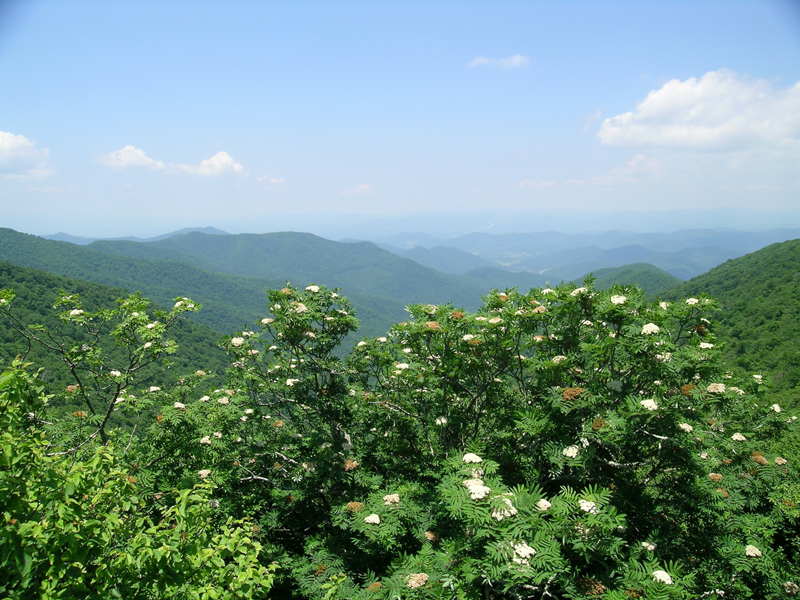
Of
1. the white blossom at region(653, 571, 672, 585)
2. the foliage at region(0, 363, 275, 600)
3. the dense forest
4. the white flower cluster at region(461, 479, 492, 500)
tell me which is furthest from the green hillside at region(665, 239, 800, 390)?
the foliage at region(0, 363, 275, 600)

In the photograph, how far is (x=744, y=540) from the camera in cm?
736

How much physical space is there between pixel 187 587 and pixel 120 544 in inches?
33.6

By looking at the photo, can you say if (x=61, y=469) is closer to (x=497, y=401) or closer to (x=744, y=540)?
(x=497, y=401)

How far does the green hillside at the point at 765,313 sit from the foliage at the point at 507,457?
20732 mm

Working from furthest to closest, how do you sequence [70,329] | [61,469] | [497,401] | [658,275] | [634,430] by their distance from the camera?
[658,275] < [70,329] < [497,401] < [634,430] < [61,469]

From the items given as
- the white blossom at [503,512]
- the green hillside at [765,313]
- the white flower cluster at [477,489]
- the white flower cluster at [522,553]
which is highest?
the white flower cluster at [477,489]

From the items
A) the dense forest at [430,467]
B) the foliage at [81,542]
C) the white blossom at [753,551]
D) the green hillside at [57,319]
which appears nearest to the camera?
the foliage at [81,542]

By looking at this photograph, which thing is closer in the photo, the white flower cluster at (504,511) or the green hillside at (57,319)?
the white flower cluster at (504,511)

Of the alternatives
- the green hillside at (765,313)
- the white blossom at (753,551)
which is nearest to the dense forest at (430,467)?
the white blossom at (753,551)

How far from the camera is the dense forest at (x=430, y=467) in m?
4.04

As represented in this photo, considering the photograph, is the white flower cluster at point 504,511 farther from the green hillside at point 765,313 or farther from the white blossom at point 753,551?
the green hillside at point 765,313

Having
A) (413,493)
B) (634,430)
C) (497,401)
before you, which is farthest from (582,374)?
(413,493)

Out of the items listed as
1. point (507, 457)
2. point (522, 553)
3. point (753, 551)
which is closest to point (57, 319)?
point (507, 457)

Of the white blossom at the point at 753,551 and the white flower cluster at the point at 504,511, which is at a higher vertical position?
the white flower cluster at the point at 504,511
